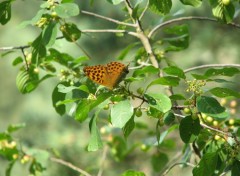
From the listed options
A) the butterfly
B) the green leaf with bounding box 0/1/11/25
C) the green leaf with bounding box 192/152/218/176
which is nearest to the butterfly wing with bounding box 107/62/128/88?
the butterfly

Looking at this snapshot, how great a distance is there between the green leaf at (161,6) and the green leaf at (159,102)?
34 centimetres

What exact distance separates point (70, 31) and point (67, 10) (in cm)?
22

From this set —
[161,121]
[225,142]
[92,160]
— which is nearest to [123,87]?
[161,121]

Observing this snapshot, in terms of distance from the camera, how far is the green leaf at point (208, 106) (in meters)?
1.56

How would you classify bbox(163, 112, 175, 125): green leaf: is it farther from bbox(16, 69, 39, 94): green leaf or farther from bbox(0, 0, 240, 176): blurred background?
bbox(0, 0, 240, 176): blurred background

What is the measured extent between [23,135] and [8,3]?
2.95 metres

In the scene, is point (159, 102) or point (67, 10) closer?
point (159, 102)

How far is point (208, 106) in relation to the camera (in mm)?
1562

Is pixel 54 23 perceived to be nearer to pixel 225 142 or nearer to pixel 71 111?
pixel 71 111

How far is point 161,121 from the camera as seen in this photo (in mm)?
1731

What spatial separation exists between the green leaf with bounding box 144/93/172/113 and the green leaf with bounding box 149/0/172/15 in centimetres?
34

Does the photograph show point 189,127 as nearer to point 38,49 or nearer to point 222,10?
point 222,10

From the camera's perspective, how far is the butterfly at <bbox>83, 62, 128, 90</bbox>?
158cm

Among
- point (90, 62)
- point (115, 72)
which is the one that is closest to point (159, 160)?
point (115, 72)
